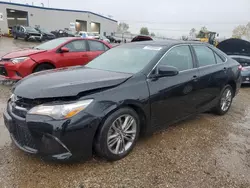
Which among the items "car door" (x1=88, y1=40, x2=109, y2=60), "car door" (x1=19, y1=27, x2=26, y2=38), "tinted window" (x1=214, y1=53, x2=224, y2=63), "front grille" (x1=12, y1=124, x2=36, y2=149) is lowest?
"car door" (x1=19, y1=27, x2=26, y2=38)

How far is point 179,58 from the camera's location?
12.0 ft

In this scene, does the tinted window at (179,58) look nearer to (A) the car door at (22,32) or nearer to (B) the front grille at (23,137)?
(B) the front grille at (23,137)

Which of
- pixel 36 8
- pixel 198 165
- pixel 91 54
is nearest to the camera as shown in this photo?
pixel 198 165

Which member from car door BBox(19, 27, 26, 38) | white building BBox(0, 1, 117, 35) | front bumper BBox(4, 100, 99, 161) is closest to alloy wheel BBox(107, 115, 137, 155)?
front bumper BBox(4, 100, 99, 161)

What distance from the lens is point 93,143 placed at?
2.66 m

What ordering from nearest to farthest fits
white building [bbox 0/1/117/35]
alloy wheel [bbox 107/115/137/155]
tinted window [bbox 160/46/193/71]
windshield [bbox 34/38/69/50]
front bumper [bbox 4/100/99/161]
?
front bumper [bbox 4/100/99/161] → alloy wheel [bbox 107/115/137/155] → tinted window [bbox 160/46/193/71] → windshield [bbox 34/38/69/50] → white building [bbox 0/1/117/35]

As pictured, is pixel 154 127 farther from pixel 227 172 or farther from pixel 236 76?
pixel 236 76

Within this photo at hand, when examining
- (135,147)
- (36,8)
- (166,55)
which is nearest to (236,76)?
(166,55)

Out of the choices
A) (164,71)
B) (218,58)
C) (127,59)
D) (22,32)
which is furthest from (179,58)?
(22,32)

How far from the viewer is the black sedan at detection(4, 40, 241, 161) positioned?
94.5 inches

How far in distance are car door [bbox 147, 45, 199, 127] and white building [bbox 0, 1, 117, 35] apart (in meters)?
35.5

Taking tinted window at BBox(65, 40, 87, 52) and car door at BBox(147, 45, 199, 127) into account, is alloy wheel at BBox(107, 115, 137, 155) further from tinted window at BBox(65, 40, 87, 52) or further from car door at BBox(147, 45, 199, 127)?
tinted window at BBox(65, 40, 87, 52)

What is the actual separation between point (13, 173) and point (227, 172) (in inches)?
99.2

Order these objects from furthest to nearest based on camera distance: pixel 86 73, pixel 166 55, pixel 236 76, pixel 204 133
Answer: pixel 236 76
pixel 204 133
pixel 166 55
pixel 86 73
